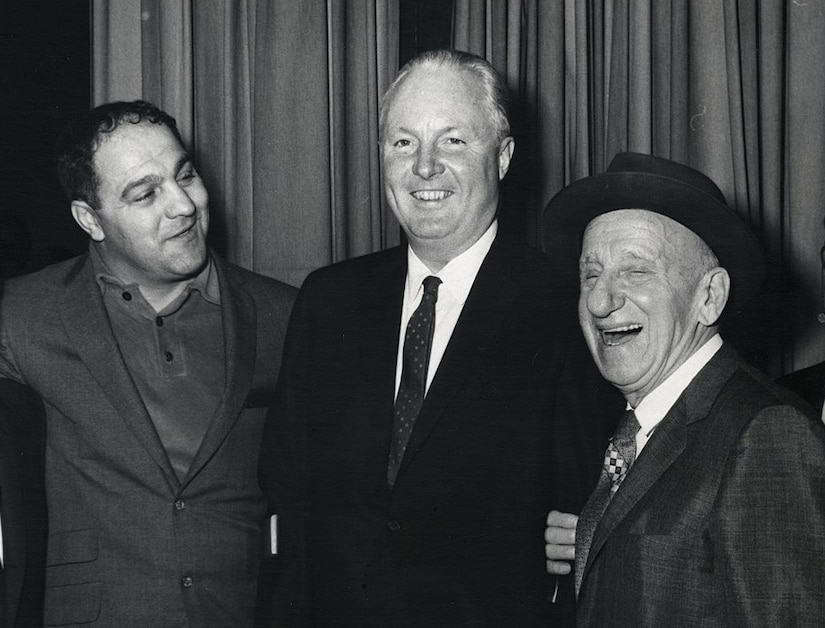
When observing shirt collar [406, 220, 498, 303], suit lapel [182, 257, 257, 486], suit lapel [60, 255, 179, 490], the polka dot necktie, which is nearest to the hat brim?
shirt collar [406, 220, 498, 303]

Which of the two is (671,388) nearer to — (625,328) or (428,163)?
(625,328)

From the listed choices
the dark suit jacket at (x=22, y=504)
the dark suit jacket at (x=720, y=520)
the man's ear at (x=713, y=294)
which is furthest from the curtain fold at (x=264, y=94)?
the dark suit jacket at (x=720, y=520)

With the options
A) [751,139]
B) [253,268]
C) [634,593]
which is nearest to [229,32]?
[253,268]

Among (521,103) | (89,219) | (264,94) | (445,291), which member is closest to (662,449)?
(445,291)

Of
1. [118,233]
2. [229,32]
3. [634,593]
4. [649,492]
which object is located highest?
[229,32]

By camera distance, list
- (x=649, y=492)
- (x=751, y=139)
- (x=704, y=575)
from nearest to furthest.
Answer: (x=704, y=575)
(x=649, y=492)
(x=751, y=139)

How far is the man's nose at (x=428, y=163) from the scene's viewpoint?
5.91 feet

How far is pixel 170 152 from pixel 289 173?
600mm

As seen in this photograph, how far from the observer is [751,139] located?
2750 millimetres

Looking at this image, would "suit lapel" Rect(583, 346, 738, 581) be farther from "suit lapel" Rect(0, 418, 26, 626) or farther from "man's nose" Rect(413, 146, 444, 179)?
"suit lapel" Rect(0, 418, 26, 626)

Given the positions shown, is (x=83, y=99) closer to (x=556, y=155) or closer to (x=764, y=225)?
(x=556, y=155)

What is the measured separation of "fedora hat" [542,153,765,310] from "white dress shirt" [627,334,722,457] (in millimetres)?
126

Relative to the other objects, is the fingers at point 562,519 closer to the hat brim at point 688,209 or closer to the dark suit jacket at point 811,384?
the hat brim at point 688,209

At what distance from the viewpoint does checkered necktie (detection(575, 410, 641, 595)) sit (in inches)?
61.1
